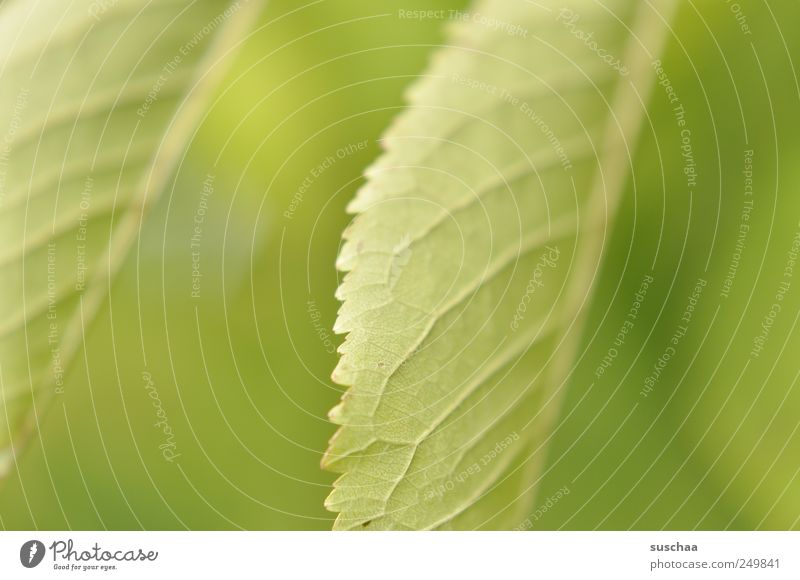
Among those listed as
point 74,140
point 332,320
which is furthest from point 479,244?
point 74,140

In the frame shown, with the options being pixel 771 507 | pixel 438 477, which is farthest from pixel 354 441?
pixel 771 507
